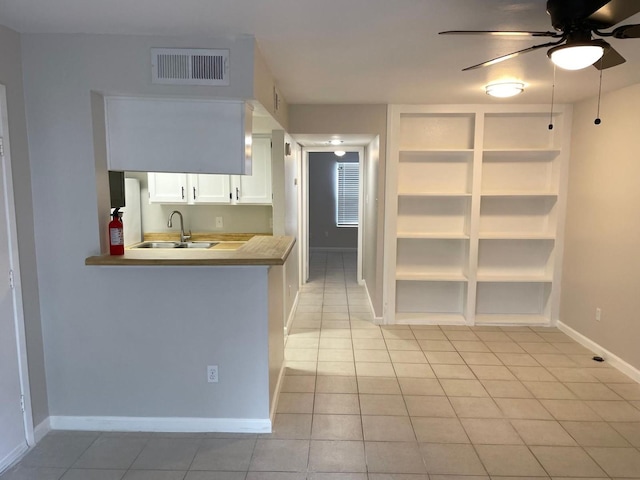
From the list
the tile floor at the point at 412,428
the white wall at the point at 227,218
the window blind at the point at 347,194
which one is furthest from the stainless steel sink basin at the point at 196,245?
the window blind at the point at 347,194

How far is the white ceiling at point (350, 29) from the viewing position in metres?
1.91

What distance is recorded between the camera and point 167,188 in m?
4.46

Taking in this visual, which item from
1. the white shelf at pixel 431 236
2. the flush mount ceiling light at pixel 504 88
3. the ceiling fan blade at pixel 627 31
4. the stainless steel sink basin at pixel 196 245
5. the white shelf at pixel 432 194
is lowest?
the stainless steel sink basin at pixel 196 245

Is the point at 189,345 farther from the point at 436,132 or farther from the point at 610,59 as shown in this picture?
the point at 436,132

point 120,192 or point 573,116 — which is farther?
point 573,116

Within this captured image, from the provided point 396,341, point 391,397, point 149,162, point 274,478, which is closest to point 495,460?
point 391,397

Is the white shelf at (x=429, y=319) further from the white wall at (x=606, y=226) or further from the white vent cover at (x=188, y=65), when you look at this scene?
the white vent cover at (x=188, y=65)

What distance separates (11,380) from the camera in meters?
2.28

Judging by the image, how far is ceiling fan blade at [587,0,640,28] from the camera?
60.8 inches

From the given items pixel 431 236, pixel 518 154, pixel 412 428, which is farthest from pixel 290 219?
pixel 518 154

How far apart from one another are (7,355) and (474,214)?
3.96m

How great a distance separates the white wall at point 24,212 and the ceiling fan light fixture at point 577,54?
8.68 ft

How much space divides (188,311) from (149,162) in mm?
902

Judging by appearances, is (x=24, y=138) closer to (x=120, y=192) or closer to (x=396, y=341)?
(x=120, y=192)
